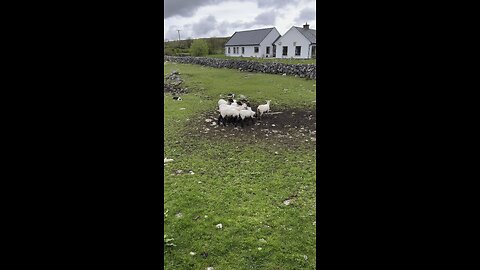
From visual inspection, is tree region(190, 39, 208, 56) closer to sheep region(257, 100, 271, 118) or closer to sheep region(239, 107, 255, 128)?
sheep region(257, 100, 271, 118)

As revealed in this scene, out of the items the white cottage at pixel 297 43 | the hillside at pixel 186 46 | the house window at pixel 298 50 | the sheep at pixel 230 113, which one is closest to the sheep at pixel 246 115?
the sheep at pixel 230 113

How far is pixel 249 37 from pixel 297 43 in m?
9.64

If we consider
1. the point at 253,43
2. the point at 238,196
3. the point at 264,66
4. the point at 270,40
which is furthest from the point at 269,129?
the point at 253,43

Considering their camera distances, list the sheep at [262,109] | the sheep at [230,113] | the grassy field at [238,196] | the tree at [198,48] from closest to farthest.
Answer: the grassy field at [238,196], the sheep at [230,113], the sheep at [262,109], the tree at [198,48]

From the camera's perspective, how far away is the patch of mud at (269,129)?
790 cm

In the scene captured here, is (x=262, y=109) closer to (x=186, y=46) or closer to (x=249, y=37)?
(x=249, y=37)

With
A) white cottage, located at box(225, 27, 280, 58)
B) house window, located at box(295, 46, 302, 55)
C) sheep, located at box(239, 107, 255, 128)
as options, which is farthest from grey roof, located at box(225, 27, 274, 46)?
sheep, located at box(239, 107, 255, 128)

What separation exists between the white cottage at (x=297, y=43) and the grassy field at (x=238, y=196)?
22.7m

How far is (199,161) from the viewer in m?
6.52

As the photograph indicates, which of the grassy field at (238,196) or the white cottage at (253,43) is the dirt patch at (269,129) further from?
the white cottage at (253,43)
